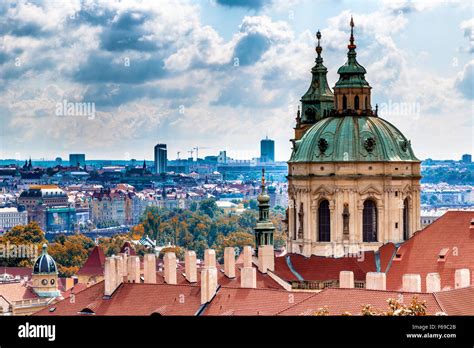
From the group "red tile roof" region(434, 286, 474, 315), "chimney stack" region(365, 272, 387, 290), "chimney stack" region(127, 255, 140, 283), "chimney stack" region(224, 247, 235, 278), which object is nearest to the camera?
"red tile roof" region(434, 286, 474, 315)

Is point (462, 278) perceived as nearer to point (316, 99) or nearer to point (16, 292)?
point (316, 99)

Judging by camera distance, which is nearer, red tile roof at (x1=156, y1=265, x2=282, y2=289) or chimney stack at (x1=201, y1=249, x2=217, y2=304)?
chimney stack at (x1=201, y1=249, x2=217, y2=304)

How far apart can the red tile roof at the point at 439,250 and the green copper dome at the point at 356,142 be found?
5616 mm

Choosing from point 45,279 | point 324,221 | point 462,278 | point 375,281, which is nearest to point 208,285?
point 375,281

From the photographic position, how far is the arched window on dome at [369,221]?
9238 centimetres

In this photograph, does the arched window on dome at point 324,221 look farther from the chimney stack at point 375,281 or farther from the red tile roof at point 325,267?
the chimney stack at point 375,281

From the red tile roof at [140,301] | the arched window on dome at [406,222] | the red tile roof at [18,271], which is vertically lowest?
the red tile roof at [18,271]

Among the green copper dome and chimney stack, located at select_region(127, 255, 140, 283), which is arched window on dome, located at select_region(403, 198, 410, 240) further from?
chimney stack, located at select_region(127, 255, 140, 283)

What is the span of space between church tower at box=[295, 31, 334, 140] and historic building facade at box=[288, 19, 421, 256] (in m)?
13.8

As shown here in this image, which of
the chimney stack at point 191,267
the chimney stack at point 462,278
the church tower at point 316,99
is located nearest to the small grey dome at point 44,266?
the church tower at point 316,99

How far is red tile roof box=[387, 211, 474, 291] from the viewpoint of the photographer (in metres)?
81.5

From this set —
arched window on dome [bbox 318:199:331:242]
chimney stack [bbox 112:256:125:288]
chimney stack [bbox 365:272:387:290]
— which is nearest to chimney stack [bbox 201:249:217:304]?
chimney stack [bbox 365:272:387:290]

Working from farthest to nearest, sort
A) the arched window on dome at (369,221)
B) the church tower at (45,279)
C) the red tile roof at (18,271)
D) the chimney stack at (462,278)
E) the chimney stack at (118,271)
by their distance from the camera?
the red tile roof at (18,271) < the church tower at (45,279) < the arched window on dome at (369,221) < the chimney stack at (118,271) < the chimney stack at (462,278)

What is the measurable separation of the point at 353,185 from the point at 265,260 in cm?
727
